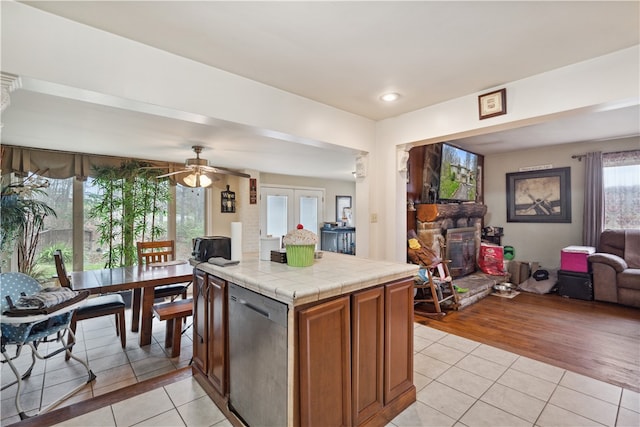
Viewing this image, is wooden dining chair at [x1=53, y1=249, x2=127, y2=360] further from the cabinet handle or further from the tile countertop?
the cabinet handle

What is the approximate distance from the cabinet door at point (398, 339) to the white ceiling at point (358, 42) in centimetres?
153

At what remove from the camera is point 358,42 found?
72.9 inches

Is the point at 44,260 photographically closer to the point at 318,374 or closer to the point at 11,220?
the point at 11,220

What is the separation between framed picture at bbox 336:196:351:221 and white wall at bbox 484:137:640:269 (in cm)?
349

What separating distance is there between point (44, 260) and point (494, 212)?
7629 mm

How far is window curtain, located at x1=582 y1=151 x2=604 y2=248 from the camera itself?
462 cm

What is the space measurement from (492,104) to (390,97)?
2.81 ft

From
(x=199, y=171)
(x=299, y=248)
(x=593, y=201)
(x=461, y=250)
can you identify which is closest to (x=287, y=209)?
(x=199, y=171)

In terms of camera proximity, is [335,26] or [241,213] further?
[241,213]

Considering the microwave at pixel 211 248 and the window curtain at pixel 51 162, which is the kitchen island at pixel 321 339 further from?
the window curtain at pixel 51 162

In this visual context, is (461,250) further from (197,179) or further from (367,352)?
(197,179)

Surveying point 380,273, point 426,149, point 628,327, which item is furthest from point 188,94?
point 628,327

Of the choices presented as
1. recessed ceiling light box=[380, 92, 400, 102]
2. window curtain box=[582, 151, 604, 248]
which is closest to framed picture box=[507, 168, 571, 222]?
window curtain box=[582, 151, 604, 248]

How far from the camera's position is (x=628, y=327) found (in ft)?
10.4
